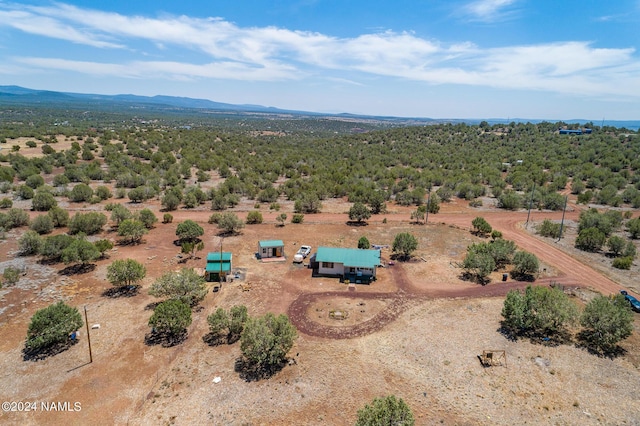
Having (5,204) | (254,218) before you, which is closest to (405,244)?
(254,218)

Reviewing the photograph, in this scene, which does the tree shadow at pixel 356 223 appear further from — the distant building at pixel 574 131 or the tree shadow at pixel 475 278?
the distant building at pixel 574 131

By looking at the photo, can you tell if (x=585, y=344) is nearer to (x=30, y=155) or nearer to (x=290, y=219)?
(x=290, y=219)

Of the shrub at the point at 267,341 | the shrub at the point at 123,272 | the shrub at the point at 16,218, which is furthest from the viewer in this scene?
the shrub at the point at 16,218

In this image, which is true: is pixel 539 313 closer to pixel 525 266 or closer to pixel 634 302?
pixel 525 266

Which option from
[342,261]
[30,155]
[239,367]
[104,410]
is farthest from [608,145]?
[30,155]

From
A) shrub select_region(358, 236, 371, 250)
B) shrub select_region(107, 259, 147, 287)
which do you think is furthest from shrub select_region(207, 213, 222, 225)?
shrub select_region(358, 236, 371, 250)

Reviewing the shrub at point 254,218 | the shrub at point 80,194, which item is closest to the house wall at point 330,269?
the shrub at point 254,218
